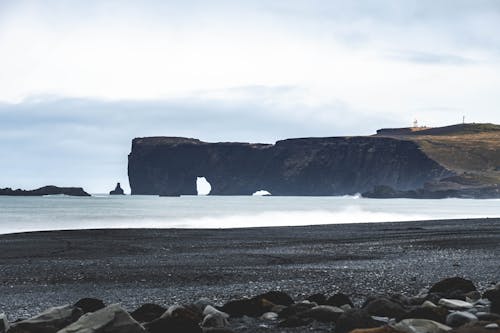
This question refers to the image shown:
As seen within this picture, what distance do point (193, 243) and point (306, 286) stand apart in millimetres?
13949

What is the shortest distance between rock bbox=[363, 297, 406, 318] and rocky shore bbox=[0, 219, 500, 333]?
1cm

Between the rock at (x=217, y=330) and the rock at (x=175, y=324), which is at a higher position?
the rock at (x=175, y=324)

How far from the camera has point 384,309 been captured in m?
8.46

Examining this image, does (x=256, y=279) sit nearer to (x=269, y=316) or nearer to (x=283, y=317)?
(x=269, y=316)

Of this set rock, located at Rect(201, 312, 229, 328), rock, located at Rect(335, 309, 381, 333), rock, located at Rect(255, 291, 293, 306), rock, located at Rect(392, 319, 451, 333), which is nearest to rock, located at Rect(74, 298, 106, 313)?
rock, located at Rect(201, 312, 229, 328)

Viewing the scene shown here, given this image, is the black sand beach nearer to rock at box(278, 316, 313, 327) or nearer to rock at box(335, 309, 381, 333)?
rock at box(278, 316, 313, 327)

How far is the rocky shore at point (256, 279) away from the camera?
27.6 feet

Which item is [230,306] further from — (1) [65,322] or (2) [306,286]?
(2) [306,286]

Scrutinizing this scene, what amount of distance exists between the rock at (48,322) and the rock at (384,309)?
364cm

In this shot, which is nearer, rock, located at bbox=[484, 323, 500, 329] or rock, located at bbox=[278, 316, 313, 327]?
rock, located at bbox=[484, 323, 500, 329]

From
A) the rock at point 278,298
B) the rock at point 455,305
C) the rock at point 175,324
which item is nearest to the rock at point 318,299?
the rock at point 278,298

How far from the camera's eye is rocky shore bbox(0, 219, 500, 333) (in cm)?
840

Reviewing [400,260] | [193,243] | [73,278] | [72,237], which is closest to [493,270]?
[400,260]

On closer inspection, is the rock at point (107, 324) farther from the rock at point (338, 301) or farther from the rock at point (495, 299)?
the rock at point (495, 299)
